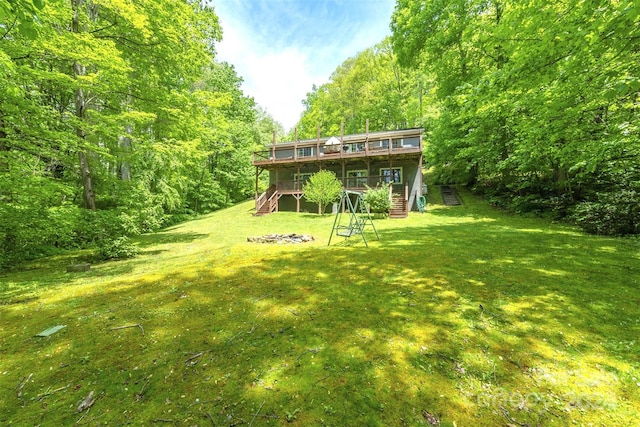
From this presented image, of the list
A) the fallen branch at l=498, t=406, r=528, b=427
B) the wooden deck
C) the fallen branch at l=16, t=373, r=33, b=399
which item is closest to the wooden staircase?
the wooden deck

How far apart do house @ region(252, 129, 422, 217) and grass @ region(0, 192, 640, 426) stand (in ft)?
39.3

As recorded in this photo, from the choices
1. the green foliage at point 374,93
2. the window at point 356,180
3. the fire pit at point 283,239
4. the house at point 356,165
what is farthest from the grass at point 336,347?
the green foliage at point 374,93

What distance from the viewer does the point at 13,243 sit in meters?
7.96

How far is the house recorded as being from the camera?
1839 centimetres

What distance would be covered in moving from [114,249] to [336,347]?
896 centimetres

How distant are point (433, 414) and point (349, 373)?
72cm

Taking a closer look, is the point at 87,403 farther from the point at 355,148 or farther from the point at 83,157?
the point at 355,148

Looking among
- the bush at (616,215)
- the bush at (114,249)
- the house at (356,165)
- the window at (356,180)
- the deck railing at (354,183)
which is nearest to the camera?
the bush at (616,215)

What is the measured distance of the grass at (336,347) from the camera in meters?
2.03

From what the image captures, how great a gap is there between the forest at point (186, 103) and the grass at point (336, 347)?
3110 millimetres

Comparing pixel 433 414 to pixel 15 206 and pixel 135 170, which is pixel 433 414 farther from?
pixel 135 170

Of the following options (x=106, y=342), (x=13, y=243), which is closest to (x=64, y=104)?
(x=13, y=243)

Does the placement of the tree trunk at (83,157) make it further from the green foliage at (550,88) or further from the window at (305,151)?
the window at (305,151)

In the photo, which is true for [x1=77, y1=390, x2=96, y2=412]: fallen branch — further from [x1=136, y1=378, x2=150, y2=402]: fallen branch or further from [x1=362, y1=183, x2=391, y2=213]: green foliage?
[x1=362, y1=183, x2=391, y2=213]: green foliage
